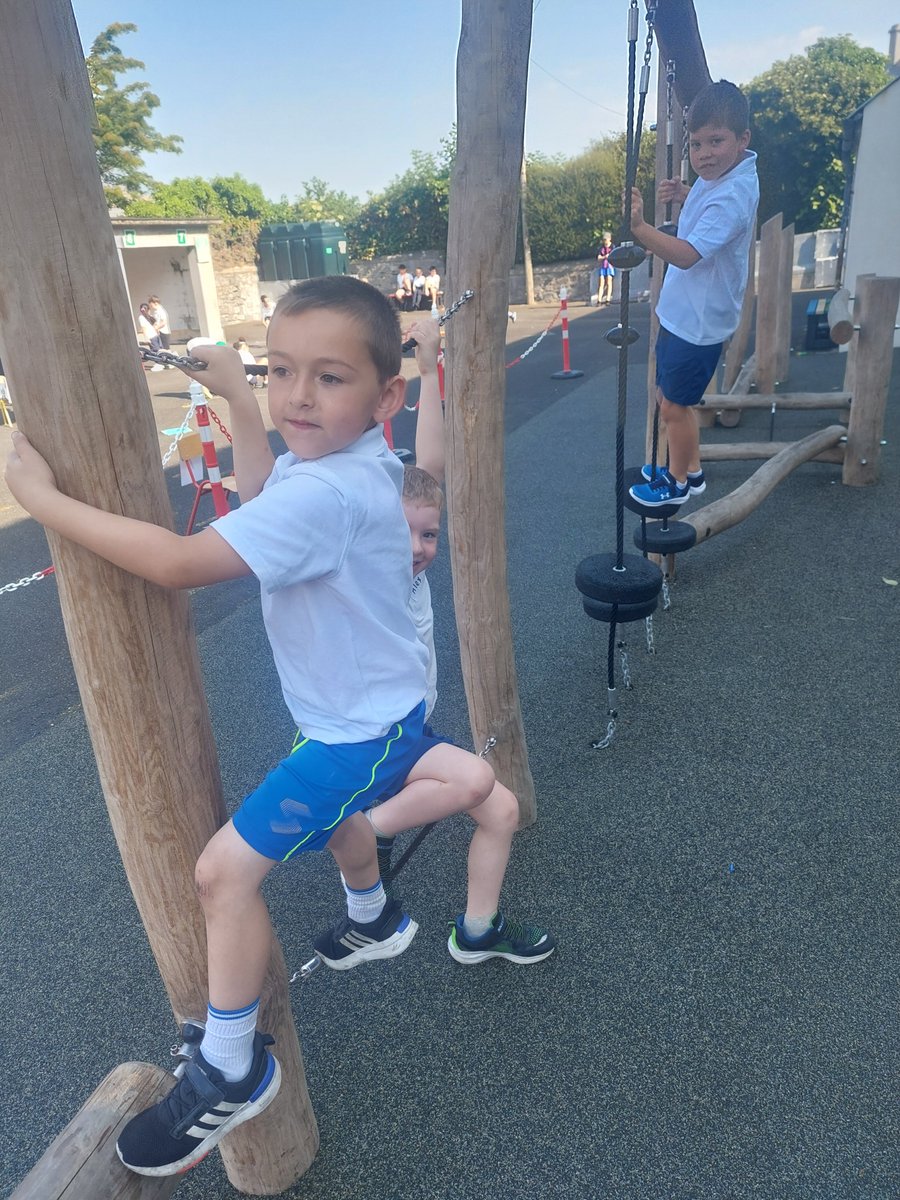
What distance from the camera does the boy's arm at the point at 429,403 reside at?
2.19m

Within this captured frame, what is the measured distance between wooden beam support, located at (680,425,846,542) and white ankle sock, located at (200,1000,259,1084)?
11.7 ft

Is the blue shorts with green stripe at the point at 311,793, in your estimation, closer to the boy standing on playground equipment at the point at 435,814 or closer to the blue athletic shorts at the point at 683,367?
the boy standing on playground equipment at the point at 435,814

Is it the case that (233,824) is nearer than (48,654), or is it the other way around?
(233,824)

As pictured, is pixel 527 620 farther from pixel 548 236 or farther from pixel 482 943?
pixel 548 236

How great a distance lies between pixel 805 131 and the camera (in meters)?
27.9

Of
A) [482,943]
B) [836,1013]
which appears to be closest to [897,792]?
[836,1013]

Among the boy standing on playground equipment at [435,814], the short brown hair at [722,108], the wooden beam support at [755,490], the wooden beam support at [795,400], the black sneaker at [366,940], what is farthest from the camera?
the wooden beam support at [795,400]

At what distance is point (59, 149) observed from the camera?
1188 mm

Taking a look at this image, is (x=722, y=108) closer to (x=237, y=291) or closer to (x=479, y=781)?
(x=479, y=781)

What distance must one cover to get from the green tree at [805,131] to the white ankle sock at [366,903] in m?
30.6

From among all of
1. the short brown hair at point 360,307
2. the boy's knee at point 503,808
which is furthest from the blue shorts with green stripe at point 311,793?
the short brown hair at point 360,307

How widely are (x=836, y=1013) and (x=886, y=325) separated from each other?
5.23m

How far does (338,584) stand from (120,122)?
42640 millimetres

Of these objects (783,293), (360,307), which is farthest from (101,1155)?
(783,293)
